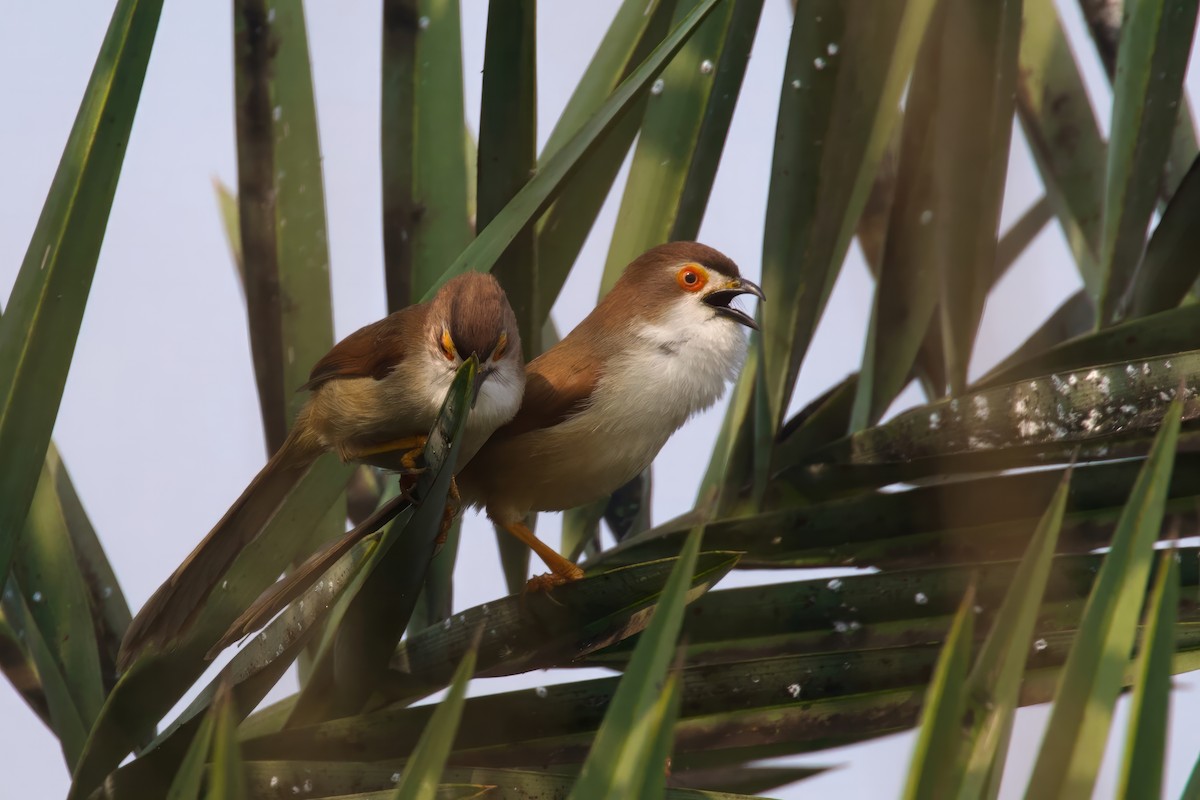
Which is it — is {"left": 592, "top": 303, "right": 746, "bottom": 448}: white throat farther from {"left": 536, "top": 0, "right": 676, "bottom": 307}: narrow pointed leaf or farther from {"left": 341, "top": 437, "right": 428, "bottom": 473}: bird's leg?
{"left": 341, "top": 437, "right": 428, "bottom": 473}: bird's leg

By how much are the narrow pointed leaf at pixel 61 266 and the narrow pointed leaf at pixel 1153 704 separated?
155 cm

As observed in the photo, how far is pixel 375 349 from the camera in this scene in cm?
311

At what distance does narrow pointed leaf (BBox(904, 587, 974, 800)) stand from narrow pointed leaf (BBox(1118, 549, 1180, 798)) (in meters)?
0.16

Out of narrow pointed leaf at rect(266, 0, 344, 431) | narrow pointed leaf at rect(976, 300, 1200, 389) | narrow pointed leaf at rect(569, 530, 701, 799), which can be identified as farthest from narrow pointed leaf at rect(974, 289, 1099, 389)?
narrow pointed leaf at rect(569, 530, 701, 799)

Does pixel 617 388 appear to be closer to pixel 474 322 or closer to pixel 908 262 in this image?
pixel 474 322

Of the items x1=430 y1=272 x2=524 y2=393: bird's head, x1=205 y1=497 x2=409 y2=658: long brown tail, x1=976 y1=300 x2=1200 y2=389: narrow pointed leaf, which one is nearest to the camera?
x1=205 y1=497 x2=409 y2=658: long brown tail

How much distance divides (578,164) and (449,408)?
0.55 m

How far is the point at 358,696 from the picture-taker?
2.23 m

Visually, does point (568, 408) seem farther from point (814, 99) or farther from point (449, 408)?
point (449, 408)

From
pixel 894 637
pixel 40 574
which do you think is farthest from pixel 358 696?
pixel 894 637

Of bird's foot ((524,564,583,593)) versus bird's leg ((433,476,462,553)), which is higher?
bird's leg ((433,476,462,553))

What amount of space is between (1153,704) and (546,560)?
194 cm

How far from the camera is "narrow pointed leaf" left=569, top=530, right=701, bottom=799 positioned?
126cm

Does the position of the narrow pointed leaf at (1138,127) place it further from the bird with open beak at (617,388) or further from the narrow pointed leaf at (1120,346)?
the bird with open beak at (617,388)
